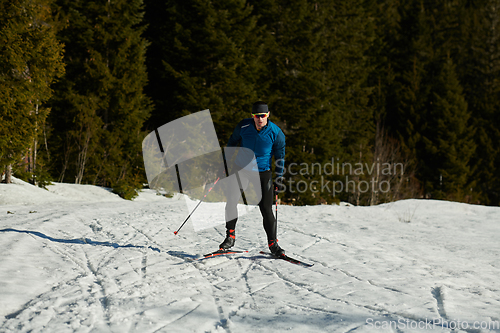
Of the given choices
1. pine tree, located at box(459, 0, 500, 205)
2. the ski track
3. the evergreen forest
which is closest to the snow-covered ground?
the ski track

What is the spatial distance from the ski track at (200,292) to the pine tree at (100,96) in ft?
30.6

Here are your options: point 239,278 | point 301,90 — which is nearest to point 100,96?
point 301,90

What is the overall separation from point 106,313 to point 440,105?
35.1 m

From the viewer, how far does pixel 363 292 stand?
3.91 metres

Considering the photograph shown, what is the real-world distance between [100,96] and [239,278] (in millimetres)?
13017

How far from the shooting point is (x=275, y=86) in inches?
878

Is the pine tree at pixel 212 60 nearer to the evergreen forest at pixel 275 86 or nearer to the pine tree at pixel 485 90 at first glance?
the evergreen forest at pixel 275 86

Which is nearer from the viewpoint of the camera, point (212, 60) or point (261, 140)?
point (261, 140)

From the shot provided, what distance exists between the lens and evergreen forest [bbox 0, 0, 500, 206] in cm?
1265

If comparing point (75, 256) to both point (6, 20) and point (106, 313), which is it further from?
point (6, 20)

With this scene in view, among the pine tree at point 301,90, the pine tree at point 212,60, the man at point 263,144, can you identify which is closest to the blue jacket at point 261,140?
the man at point 263,144

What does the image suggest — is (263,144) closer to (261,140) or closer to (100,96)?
(261,140)

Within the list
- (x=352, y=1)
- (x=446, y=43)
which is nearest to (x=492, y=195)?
(x=446, y=43)

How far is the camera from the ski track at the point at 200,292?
10.1 ft
